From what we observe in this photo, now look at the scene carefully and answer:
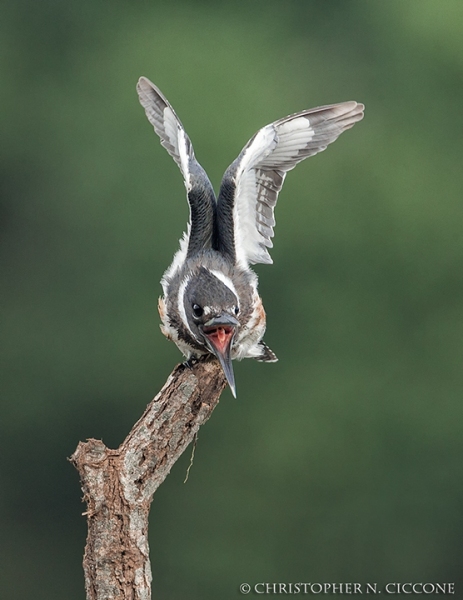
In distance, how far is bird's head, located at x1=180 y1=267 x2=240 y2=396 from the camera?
321cm

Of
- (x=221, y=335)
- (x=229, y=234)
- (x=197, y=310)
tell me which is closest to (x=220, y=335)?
(x=221, y=335)

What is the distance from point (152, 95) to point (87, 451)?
6.24 ft

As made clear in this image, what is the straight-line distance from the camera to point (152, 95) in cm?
418

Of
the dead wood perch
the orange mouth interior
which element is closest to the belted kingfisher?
the orange mouth interior

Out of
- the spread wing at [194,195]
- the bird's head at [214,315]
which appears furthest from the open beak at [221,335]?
the spread wing at [194,195]

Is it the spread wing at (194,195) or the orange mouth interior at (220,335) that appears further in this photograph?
the spread wing at (194,195)

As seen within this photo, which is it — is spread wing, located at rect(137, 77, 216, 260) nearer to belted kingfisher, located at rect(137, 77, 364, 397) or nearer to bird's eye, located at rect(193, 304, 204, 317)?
belted kingfisher, located at rect(137, 77, 364, 397)

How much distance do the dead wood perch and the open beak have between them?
284mm

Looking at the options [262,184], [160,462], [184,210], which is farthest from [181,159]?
[184,210]

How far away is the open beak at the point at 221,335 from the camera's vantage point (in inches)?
125

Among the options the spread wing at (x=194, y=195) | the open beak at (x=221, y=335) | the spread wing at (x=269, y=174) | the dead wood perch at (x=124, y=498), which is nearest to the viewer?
the dead wood perch at (x=124, y=498)

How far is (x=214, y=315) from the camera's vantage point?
3.22 metres

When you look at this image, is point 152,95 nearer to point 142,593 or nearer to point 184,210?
point 142,593

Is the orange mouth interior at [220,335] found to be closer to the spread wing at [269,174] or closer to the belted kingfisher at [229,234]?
the belted kingfisher at [229,234]
